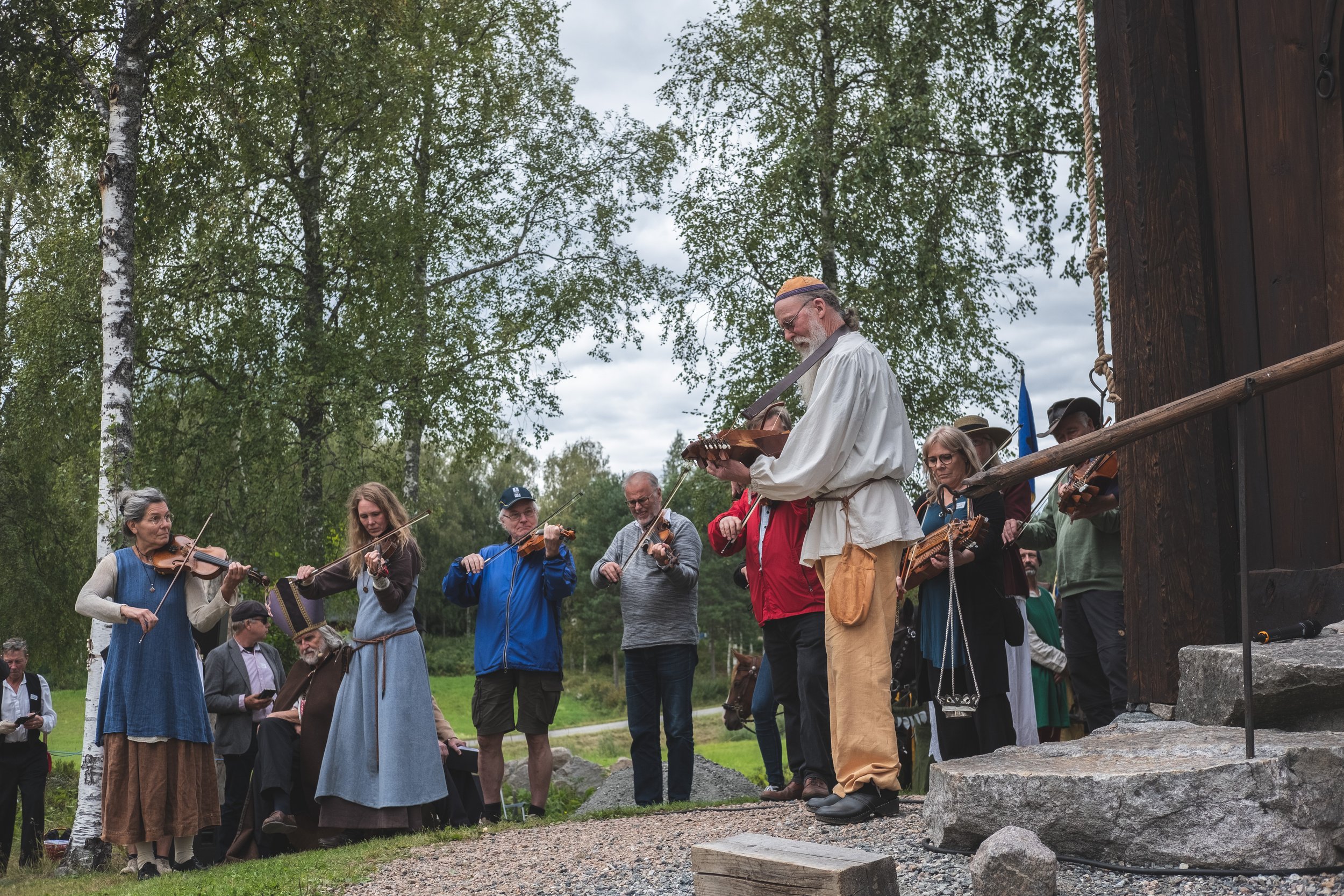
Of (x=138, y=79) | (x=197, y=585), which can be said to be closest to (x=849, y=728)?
(x=197, y=585)

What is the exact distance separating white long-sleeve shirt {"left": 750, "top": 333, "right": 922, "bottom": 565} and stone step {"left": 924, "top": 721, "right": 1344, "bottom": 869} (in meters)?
1.14

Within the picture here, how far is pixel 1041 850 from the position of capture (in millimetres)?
3113

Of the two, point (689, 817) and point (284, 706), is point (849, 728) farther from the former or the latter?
point (284, 706)

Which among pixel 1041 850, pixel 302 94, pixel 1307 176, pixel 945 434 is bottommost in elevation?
pixel 1041 850

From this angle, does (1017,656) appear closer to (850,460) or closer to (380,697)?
(850,460)

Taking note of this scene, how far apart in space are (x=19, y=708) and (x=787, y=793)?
7.10 metres

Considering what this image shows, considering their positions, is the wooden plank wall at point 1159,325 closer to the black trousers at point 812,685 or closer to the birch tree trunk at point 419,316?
the black trousers at point 812,685

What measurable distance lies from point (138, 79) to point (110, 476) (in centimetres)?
350

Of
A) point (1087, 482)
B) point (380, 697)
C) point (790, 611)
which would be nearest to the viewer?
point (790, 611)

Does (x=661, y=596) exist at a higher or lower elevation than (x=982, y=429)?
lower

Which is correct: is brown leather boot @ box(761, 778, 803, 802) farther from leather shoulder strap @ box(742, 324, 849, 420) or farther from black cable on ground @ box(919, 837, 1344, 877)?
black cable on ground @ box(919, 837, 1344, 877)

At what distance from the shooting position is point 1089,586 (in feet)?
20.6

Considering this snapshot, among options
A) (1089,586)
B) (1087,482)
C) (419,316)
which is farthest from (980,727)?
(419,316)

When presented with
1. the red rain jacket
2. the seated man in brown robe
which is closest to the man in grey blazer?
the seated man in brown robe
